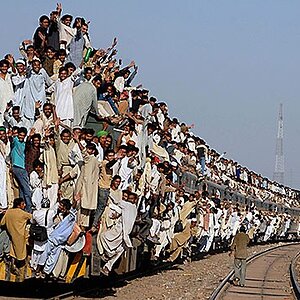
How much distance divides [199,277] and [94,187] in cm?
1040

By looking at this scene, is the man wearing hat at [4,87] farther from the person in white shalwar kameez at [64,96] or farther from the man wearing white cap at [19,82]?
the person in white shalwar kameez at [64,96]

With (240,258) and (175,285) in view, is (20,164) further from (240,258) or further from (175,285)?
(240,258)

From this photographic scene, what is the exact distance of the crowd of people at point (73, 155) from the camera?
13.3 meters

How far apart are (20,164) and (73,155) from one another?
1.18 meters

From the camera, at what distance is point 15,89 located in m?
14.4

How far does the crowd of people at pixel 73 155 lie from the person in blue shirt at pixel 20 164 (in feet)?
0.05

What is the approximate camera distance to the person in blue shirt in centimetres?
1328

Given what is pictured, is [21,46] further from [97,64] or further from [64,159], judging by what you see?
[64,159]

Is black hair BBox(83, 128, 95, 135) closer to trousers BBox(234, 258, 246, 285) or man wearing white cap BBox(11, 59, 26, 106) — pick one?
man wearing white cap BBox(11, 59, 26, 106)

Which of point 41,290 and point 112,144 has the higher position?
point 112,144

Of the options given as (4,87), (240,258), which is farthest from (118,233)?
(240,258)

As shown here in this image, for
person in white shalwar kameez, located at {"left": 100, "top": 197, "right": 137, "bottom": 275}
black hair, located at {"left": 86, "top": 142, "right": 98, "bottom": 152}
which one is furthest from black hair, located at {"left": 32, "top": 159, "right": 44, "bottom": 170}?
person in white shalwar kameez, located at {"left": 100, "top": 197, "right": 137, "bottom": 275}

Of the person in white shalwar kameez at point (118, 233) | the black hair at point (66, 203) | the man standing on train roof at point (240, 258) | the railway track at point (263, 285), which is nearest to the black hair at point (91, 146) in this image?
the black hair at point (66, 203)

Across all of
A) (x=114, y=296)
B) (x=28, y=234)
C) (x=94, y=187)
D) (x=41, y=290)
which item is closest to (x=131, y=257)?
(x=114, y=296)
